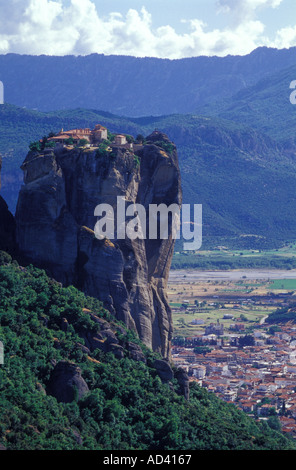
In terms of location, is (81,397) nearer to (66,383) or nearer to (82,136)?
(66,383)

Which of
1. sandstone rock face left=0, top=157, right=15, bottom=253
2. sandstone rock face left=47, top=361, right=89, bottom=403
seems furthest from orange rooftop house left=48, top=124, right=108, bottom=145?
sandstone rock face left=47, top=361, right=89, bottom=403

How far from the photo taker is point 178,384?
2361 inches

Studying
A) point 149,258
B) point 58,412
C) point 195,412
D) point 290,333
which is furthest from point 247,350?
point 58,412

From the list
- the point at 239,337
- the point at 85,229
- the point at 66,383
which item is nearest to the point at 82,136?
the point at 85,229

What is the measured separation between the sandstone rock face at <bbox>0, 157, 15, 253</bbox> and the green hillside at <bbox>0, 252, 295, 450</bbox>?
2.42m

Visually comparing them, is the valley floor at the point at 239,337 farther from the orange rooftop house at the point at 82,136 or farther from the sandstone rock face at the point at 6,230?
the sandstone rock face at the point at 6,230

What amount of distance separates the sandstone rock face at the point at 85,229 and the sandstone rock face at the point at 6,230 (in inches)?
22.8

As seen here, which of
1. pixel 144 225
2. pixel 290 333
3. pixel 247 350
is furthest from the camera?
pixel 290 333

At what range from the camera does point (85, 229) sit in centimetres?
6219

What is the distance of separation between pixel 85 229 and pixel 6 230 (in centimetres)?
442

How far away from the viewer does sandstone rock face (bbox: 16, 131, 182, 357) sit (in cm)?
6206

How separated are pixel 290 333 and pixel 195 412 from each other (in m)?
70.1

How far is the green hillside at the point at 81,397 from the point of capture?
48969 millimetres
